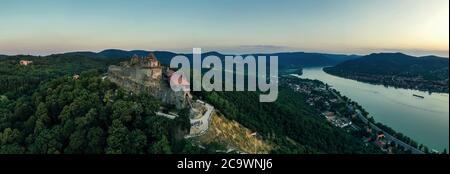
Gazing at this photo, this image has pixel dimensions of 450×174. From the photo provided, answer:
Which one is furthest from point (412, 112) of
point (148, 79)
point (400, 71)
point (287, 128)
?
point (400, 71)

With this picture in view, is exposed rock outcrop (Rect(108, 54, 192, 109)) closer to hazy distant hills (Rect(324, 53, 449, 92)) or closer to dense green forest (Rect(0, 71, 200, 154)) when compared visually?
dense green forest (Rect(0, 71, 200, 154))

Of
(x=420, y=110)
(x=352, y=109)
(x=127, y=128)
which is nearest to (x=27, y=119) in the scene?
(x=127, y=128)

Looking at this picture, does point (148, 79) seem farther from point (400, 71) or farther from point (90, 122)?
point (400, 71)

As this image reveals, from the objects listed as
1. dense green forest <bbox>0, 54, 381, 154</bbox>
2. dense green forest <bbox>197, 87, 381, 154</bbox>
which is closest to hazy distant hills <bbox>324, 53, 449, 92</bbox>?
dense green forest <bbox>197, 87, 381, 154</bbox>

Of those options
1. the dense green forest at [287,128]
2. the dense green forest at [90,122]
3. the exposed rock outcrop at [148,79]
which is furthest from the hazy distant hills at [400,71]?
the dense green forest at [90,122]

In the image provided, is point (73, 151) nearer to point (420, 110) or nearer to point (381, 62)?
point (420, 110)

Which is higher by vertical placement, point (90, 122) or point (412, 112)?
point (90, 122)
